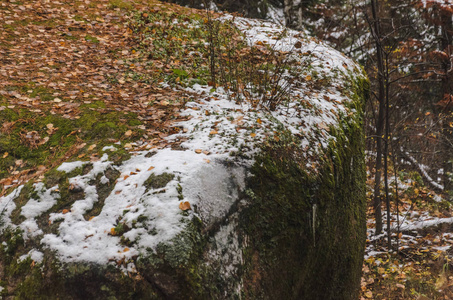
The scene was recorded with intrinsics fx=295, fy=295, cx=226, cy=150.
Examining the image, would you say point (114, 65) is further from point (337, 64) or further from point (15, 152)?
point (337, 64)

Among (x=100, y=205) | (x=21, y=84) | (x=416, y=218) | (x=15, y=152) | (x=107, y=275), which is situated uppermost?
(x=21, y=84)

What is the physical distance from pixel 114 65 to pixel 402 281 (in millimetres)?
5369

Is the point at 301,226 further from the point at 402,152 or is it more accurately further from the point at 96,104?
the point at 402,152

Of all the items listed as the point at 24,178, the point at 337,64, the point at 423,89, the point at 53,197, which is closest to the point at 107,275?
the point at 53,197

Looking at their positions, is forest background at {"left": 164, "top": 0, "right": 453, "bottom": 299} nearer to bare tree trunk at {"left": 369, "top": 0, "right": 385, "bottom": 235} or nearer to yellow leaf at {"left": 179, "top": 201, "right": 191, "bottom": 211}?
bare tree trunk at {"left": 369, "top": 0, "right": 385, "bottom": 235}

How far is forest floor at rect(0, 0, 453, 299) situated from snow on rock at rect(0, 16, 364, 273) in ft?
1.08

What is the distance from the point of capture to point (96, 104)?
3.70m

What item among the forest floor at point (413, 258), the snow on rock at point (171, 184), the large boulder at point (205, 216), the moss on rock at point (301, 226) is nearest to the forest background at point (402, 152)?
the forest floor at point (413, 258)

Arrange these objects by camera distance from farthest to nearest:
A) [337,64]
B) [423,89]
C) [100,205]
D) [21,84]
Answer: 1. [423,89]
2. [337,64]
3. [21,84]
4. [100,205]

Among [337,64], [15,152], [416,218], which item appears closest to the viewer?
[15,152]

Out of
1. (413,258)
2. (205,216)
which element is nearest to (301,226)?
(205,216)

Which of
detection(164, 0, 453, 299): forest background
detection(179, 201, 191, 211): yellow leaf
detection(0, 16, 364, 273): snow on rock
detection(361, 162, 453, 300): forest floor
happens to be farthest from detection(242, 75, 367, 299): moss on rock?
detection(361, 162, 453, 300): forest floor

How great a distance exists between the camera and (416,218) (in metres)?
6.21

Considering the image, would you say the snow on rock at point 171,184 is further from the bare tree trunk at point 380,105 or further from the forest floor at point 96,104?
the bare tree trunk at point 380,105
